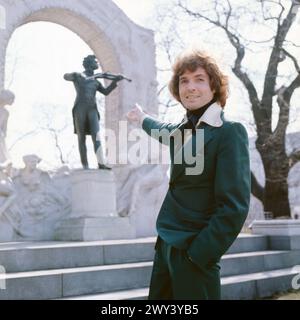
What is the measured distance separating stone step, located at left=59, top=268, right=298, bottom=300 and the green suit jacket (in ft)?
7.94

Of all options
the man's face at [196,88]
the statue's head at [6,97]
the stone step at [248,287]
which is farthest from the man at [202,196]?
the statue's head at [6,97]

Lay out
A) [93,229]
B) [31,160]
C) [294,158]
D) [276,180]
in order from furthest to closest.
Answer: [294,158] → [276,180] → [31,160] → [93,229]

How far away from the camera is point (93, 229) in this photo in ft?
22.4

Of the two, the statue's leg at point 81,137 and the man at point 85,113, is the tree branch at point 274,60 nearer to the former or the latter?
the man at point 85,113

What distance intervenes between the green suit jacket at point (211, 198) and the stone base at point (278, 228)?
5.86 m

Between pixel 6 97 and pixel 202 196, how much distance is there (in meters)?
6.66

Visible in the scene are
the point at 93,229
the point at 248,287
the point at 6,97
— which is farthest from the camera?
the point at 6,97

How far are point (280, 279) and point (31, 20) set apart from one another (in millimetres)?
7222

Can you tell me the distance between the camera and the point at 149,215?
9062mm

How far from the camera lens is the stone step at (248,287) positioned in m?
4.21

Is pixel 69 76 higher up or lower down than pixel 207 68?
higher up

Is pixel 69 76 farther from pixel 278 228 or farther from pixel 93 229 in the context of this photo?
pixel 278 228

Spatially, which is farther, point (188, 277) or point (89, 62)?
point (89, 62)

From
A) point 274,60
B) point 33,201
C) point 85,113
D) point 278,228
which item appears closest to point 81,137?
point 85,113
